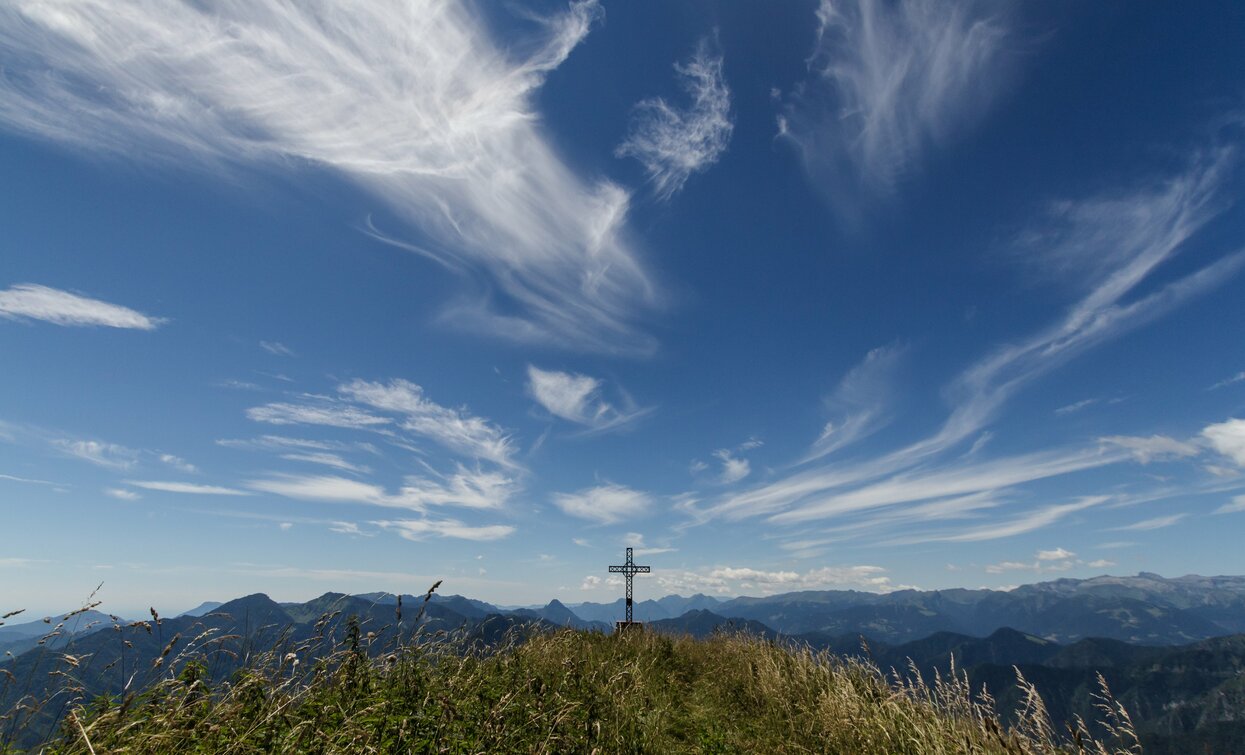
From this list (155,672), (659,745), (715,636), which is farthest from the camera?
(715,636)

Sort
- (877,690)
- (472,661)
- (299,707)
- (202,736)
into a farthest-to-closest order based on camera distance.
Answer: (877,690) < (472,661) < (299,707) < (202,736)

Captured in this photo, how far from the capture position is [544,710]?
21.5ft

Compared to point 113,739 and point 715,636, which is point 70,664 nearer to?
point 113,739

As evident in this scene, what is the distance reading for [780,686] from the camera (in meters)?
12.4

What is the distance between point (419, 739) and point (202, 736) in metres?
1.73

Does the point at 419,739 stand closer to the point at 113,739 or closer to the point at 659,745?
the point at 113,739

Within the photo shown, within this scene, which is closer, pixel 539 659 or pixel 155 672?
pixel 155 672

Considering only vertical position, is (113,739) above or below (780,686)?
above

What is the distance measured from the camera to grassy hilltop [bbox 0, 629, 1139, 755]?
179 inches

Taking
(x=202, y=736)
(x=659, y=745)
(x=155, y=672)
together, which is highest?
(x=155, y=672)

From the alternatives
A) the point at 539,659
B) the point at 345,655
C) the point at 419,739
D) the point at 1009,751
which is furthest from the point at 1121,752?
the point at 539,659

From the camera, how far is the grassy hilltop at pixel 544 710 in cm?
454

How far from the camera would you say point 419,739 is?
5195mm

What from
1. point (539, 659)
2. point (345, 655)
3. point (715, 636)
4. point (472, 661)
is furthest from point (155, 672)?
point (715, 636)
